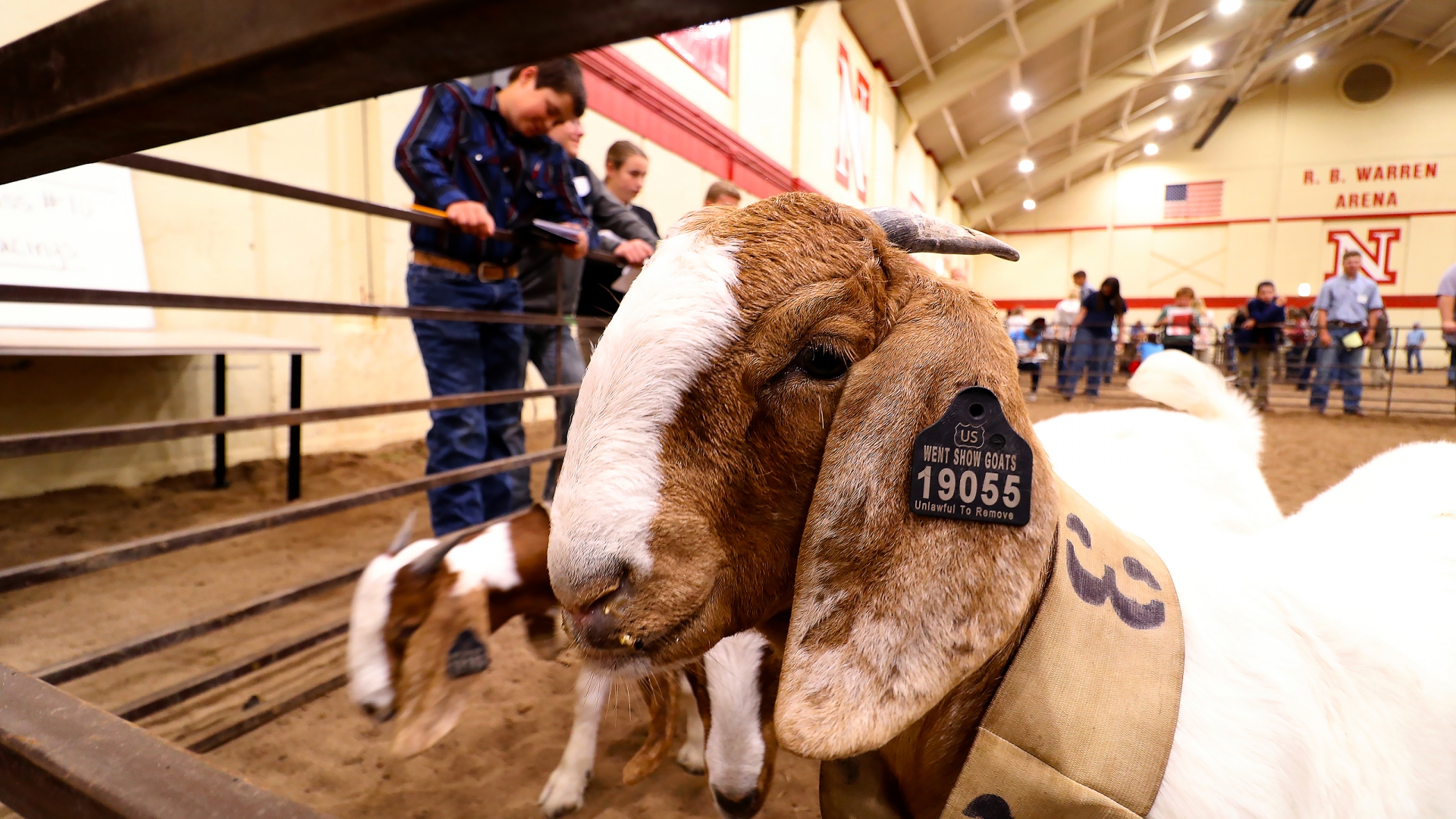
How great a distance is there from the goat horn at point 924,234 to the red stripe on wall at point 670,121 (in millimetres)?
5477

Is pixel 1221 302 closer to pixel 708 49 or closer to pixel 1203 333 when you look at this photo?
pixel 1203 333

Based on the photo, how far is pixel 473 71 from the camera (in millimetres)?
473

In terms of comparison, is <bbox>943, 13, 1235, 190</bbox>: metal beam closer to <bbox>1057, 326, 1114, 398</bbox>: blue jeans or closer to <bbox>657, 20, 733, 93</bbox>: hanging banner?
<bbox>1057, 326, 1114, 398</bbox>: blue jeans

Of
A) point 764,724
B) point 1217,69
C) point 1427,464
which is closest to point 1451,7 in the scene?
point 1217,69

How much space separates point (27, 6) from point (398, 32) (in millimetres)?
4890

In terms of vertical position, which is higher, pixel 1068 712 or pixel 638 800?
pixel 1068 712

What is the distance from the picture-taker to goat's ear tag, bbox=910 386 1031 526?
2.81ft

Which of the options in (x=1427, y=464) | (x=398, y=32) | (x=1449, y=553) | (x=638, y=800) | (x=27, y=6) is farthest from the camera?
(x=27, y=6)

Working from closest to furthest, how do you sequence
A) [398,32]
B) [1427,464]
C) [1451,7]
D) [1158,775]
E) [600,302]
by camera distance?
1. [398,32]
2. [1158,775]
3. [1427,464]
4. [600,302]
5. [1451,7]

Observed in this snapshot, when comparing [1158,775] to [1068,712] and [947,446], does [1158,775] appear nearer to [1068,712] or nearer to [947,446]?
[1068,712]

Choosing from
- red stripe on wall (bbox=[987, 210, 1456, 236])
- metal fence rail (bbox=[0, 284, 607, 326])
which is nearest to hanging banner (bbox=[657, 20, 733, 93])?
metal fence rail (bbox=[0, 284, 607, 326])

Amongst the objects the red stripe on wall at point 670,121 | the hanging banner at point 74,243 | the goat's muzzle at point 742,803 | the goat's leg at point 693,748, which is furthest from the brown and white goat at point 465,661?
the red stripe on wall at point 670,121

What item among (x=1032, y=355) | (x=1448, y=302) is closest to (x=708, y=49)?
(x=1032, y=355)

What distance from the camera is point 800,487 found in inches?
37.4
